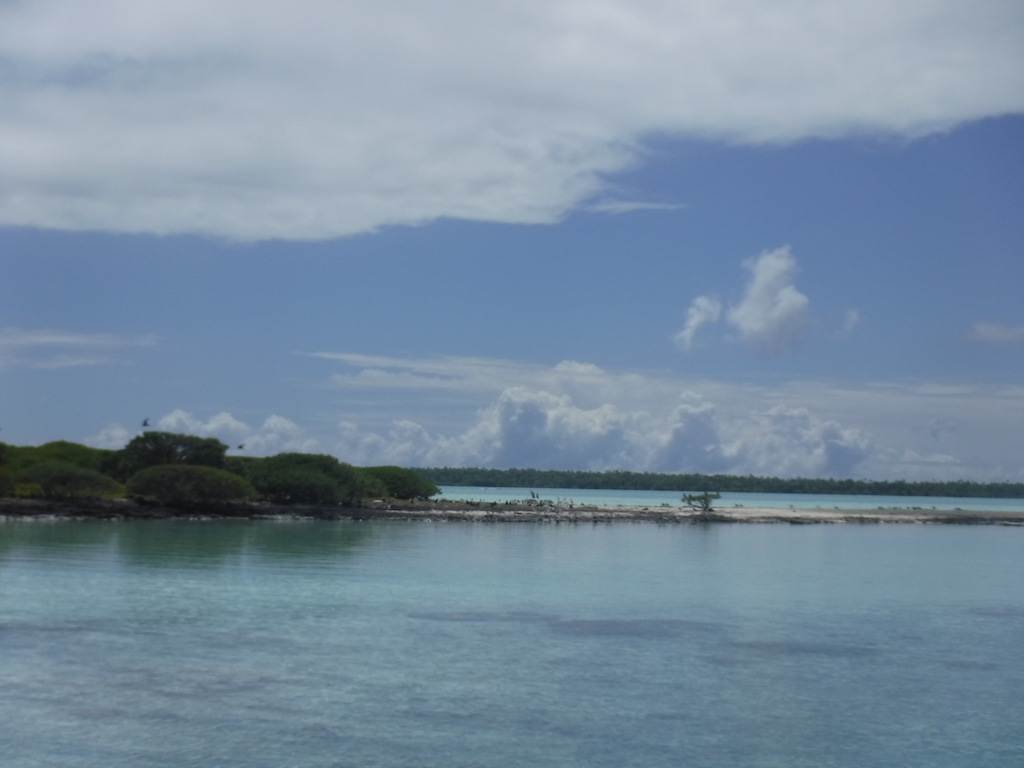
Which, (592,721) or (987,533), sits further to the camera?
(987,533)

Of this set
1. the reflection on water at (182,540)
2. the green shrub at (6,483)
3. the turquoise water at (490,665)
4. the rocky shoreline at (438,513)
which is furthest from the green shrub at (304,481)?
the turquoise water at (490,665)

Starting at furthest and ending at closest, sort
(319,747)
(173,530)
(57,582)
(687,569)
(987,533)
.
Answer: (987,533), (173,530), (687,569), (57,582), (319,747)

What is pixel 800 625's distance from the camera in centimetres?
3216

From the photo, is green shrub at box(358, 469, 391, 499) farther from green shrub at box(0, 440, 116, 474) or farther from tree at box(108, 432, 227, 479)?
green shrub at box(0, 440, 116, 474)

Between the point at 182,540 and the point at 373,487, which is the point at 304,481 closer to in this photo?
the point at 373,487

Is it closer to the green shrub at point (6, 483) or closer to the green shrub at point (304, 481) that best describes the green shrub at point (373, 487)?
the green shrub at point (304, 481)

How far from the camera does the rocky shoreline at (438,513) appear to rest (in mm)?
76500

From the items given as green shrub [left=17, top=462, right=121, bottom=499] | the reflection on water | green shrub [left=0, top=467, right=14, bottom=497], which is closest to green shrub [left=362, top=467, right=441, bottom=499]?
the reflection on water

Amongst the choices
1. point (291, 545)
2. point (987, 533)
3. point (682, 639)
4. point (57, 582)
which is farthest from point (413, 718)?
point (987, 533)

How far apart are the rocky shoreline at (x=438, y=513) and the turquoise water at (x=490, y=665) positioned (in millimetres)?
28052

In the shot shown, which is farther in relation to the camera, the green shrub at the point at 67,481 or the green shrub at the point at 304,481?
the green shrub at the point at 304,481

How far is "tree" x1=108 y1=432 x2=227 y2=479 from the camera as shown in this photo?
88.2 m

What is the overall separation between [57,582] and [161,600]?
21.4 feet

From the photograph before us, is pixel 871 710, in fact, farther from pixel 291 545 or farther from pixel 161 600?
pixel 291 545
